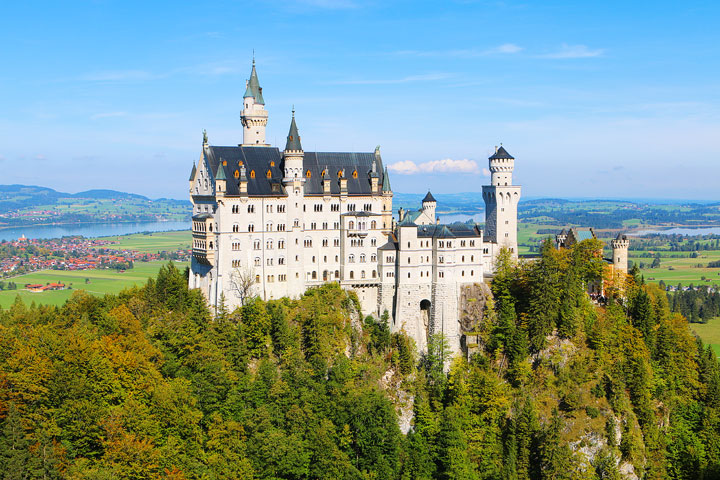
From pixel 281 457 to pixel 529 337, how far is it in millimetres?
30535

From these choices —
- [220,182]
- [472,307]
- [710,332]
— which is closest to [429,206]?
[472,307]

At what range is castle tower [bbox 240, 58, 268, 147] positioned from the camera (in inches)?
3469

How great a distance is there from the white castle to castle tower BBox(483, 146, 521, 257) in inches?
6.7

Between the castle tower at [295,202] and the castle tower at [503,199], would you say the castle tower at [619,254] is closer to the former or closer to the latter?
the castle tower at [503,199]

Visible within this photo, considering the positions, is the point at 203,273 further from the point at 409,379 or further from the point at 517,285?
the point at 517,285

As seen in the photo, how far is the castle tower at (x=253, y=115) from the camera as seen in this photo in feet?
289

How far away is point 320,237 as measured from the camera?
8500 centimetres

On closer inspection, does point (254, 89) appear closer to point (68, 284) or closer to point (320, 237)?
point (320, 237)

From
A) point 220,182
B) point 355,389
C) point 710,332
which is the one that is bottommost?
point 710,332

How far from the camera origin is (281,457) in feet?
226

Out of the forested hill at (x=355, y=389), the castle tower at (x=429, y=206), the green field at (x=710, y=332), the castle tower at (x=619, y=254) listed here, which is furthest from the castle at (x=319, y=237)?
the green field at (x=710, y=332)

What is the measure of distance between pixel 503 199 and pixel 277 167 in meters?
27.1

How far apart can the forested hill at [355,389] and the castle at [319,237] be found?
302cm

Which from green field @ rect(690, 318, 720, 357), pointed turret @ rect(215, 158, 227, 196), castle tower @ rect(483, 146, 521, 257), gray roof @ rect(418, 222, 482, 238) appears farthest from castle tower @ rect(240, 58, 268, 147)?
green field @ rect(690, 318, 720, 357)
